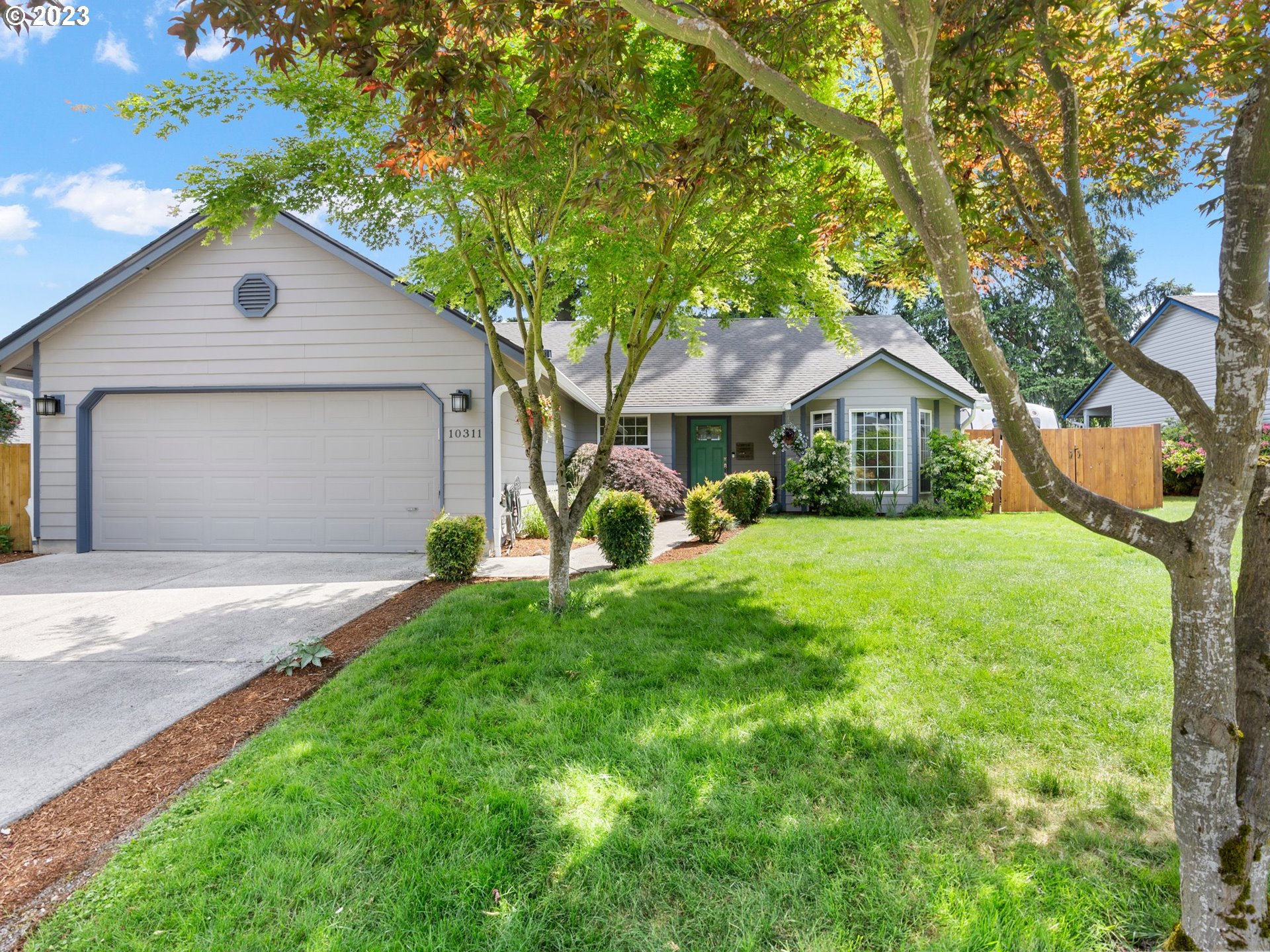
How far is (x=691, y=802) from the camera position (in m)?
2.64

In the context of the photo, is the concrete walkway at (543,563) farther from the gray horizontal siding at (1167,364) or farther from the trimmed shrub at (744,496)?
the gray horizontal siding at (1167,364)

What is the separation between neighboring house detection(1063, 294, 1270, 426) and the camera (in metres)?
16.2

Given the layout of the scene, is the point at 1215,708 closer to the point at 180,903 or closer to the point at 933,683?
the point at 933,683

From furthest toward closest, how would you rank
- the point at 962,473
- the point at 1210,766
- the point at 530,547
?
the point at 962,473 < the point at 530,547 < the point at 1210,766

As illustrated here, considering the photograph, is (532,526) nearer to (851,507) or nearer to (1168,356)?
(851,507)

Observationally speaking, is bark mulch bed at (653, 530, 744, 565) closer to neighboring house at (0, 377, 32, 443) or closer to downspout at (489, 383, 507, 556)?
downspout at (489, 383, 507, 556)

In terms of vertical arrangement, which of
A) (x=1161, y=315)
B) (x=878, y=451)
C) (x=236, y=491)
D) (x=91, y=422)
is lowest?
(x=236, y=491)

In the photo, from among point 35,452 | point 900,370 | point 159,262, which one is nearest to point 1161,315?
point 900,370

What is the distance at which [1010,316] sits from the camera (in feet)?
101

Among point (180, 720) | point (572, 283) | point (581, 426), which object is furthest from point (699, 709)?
point (581, 426)

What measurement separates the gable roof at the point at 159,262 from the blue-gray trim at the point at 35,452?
337mm

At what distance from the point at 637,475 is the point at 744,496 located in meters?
2.08

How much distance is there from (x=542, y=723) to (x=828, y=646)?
2267 millimetres

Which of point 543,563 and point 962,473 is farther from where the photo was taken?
point 962,473
